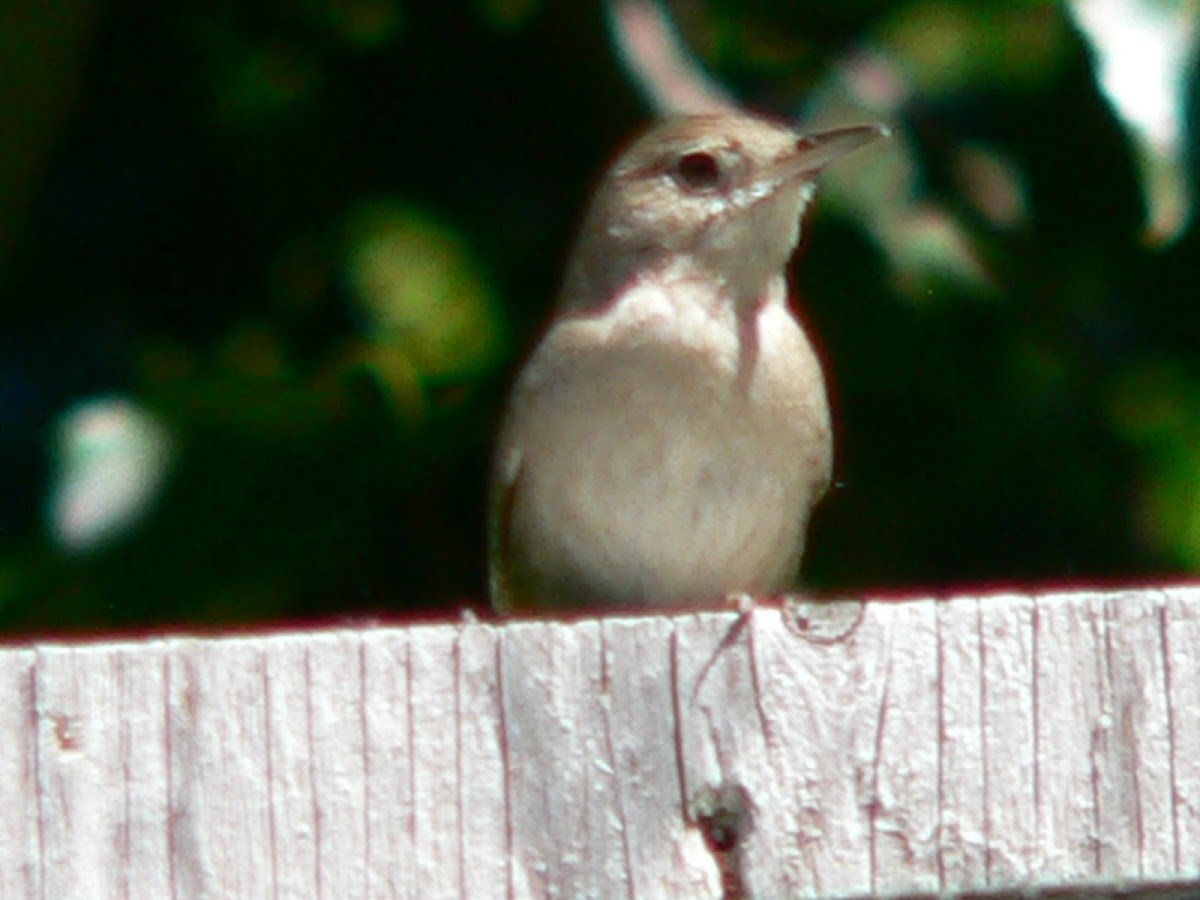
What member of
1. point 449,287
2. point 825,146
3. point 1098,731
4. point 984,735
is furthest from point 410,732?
point 449,287

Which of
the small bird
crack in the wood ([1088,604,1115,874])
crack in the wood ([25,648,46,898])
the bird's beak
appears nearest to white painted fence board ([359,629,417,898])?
crack in the wood ([25,648,46,898])

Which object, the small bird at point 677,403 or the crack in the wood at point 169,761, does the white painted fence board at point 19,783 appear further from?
the small bird at point 677,403

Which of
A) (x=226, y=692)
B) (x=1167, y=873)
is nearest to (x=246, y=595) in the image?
(x=226, y=692)

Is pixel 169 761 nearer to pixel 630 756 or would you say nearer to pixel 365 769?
pixel 365 769

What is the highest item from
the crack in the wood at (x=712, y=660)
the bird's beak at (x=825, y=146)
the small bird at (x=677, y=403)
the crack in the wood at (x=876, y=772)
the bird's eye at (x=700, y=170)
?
the bird's eye at (x=700, y=170)

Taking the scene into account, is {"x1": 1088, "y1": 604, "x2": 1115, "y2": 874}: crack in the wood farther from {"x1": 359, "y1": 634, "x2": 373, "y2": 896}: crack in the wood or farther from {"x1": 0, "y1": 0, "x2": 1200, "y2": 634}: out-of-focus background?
{"x1": 0, "y1": 0, "x2": 1200, "y2": 634}: out-of-focus background

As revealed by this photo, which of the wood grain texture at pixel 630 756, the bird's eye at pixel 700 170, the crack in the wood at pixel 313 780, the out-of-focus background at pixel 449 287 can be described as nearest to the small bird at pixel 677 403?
the bird's eye at pixel 700 170

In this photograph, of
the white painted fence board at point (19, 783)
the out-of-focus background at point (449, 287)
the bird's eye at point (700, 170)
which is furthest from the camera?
the out-of-focus background at point (449, 287)
